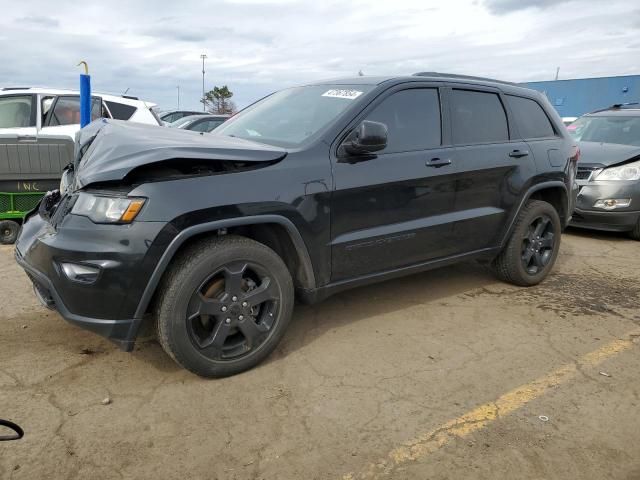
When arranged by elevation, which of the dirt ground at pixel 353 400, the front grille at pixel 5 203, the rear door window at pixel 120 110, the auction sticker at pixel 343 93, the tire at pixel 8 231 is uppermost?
the auction sticker at pixel 343 93

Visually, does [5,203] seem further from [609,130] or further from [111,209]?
[609,130]

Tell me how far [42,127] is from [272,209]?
6136 millimetres

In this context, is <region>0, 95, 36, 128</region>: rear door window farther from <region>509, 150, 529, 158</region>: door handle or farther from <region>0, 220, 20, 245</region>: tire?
<region>509, 150, 529, 158</region>: door handle

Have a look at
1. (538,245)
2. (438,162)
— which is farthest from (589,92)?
(438,162)

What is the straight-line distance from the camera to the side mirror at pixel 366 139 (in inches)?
121

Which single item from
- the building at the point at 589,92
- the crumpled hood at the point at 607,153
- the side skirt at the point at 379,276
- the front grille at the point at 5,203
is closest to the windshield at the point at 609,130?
the crumpled hood at the point at 607,153

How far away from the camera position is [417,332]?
11.9 feet

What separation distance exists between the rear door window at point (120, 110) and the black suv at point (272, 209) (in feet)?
15.9

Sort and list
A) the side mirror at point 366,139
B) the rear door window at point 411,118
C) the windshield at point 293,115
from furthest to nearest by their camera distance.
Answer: the rear door window at point 411,118, the windshield at point 293,115, the side mirror at point 366,139

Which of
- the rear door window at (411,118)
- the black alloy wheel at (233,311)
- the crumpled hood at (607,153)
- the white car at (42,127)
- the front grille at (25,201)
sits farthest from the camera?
the crumpled hood at (607,153)

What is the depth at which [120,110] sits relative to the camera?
8273 mm

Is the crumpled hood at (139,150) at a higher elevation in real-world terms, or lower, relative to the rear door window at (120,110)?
lower

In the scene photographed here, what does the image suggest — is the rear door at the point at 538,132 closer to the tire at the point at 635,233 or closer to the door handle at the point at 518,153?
the door handle at the point at 518,153

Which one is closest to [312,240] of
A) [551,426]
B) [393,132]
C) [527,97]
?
[393,132]
